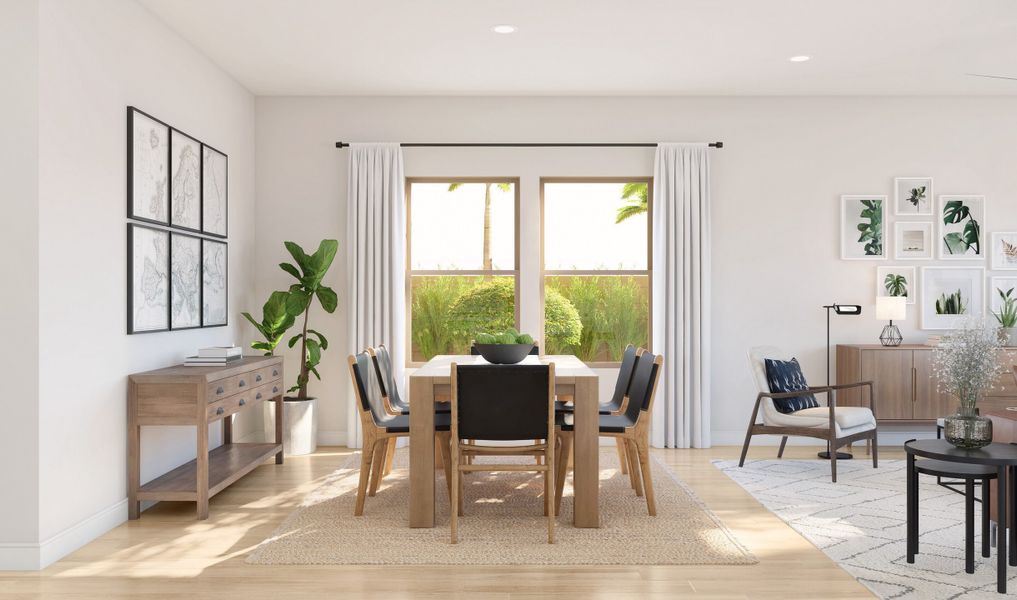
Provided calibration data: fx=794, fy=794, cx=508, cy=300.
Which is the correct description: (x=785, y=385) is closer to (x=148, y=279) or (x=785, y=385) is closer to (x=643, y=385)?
(x=643, y=385)

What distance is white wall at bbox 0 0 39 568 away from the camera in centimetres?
357

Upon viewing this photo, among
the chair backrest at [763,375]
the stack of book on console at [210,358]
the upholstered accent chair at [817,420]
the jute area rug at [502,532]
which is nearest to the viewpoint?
the jute area rug at [502,532]

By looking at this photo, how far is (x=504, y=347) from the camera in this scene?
451 centimetres

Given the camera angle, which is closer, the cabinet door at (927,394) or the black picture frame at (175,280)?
the black picture frame at (175,280)

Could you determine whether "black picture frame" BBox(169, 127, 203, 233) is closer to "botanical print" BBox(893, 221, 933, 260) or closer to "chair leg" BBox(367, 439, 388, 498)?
"chair leg" BBox(367, 439, 388, 498)

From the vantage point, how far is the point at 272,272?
6.68 m

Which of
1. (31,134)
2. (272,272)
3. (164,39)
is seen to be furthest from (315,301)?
(31,134)

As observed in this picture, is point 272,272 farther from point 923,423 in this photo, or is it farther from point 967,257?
point 967,257

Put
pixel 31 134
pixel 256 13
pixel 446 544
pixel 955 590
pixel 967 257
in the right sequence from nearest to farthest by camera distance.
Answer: pixel 955 590, pixel 31 134, pixel 446 544, pixel 256 13, pixel 967 257

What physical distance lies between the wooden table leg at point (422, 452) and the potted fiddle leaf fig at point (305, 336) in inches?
87.4

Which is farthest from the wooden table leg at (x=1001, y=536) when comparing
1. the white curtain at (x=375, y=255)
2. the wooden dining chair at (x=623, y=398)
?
the white curtain at (x=375, y=255)

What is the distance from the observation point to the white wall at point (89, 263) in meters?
3.66

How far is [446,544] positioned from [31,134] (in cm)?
269

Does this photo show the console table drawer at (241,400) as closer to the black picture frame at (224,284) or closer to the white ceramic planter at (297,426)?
the white ceramic planter at (297,426)
